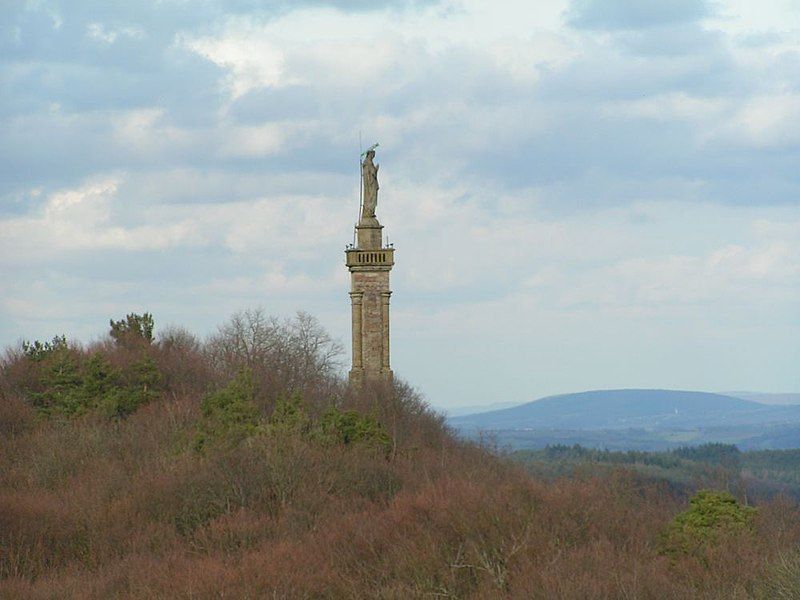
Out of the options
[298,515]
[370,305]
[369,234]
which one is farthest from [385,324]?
[298,515]

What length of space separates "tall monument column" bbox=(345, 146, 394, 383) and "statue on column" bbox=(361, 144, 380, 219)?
4.68 ft

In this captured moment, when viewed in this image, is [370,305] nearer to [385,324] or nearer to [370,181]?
[385,324]

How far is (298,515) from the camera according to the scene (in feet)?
101

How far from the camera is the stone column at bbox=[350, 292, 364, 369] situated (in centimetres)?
5581

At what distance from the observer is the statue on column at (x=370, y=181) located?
5725 centimetres

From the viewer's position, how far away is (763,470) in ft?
529

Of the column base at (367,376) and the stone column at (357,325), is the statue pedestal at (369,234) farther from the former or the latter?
the column base at (367,376)

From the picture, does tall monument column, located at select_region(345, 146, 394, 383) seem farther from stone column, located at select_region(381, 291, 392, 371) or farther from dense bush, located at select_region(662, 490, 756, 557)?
dense bush, located at select_region(662, 490, 756, 557)

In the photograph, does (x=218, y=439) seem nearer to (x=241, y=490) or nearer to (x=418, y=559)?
(x=241, y=490)

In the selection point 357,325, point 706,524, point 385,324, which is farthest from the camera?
point 357,325

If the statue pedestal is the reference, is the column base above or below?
below

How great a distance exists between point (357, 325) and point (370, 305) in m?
1.02

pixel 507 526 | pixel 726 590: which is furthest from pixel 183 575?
pixel 726 590

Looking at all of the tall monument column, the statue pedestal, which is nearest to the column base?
the tall monument column
